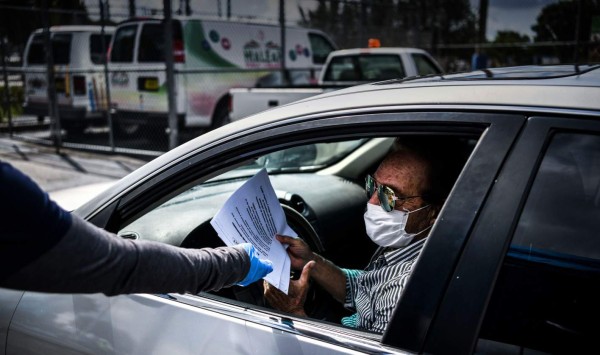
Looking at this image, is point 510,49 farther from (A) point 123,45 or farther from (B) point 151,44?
(A) point 123,45

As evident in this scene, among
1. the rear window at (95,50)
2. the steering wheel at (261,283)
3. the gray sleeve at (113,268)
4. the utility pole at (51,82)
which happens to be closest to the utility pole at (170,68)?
the utility pole at (51,82)

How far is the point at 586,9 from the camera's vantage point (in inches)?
400

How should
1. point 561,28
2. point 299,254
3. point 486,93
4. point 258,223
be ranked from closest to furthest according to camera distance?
point 486,93 < point 258,223 < point 299,254 < point 561,28

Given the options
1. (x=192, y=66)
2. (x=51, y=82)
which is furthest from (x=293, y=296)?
(x=51, y=82)

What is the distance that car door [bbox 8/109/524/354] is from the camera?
1278 millimetres

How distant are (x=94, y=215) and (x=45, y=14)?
883 centimetres

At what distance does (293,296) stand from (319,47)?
11.1m

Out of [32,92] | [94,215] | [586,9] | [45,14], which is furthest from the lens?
[32,92]

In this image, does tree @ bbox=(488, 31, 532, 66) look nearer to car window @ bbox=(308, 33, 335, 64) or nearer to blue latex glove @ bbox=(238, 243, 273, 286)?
car window @ bbox=(308, 33, 335, 64)


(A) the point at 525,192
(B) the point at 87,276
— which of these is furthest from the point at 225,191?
(A) the point at 525,192

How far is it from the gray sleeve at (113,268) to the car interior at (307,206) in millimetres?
290

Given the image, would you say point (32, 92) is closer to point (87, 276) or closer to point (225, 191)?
point (225, 191)

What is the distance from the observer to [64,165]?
8.82 metres

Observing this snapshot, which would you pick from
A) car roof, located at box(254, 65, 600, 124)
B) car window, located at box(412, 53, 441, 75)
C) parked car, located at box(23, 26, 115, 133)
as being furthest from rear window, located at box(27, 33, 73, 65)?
car roof, located at box(254, 65, 600, 124)
